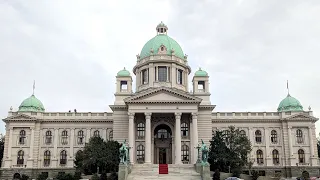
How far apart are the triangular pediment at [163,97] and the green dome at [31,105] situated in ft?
74.3

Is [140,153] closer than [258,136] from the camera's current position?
Yes

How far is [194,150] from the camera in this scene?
193 ft

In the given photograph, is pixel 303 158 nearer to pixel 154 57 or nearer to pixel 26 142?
pixel 154 57

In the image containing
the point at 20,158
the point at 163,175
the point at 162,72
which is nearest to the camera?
the point at 163,175

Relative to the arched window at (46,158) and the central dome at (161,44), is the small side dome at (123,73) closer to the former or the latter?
the central dome at (161,44)

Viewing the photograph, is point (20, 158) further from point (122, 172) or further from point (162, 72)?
point (162, 72)

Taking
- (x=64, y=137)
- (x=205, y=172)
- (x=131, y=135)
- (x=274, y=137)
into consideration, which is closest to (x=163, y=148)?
(x=131, y=135)

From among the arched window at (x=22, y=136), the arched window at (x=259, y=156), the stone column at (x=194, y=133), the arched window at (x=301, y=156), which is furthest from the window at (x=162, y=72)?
the arched window at (x=301, y=156)

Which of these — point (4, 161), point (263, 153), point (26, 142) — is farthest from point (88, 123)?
point (263, 153)

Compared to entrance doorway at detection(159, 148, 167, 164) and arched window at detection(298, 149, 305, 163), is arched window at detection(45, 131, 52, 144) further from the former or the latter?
arched window at detection(298, 149, 305, 163)

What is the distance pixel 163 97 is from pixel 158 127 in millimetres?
7329

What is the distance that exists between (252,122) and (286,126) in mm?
6293

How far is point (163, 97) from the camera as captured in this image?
2371 inches

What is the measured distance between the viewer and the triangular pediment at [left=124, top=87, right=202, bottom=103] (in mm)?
59688
